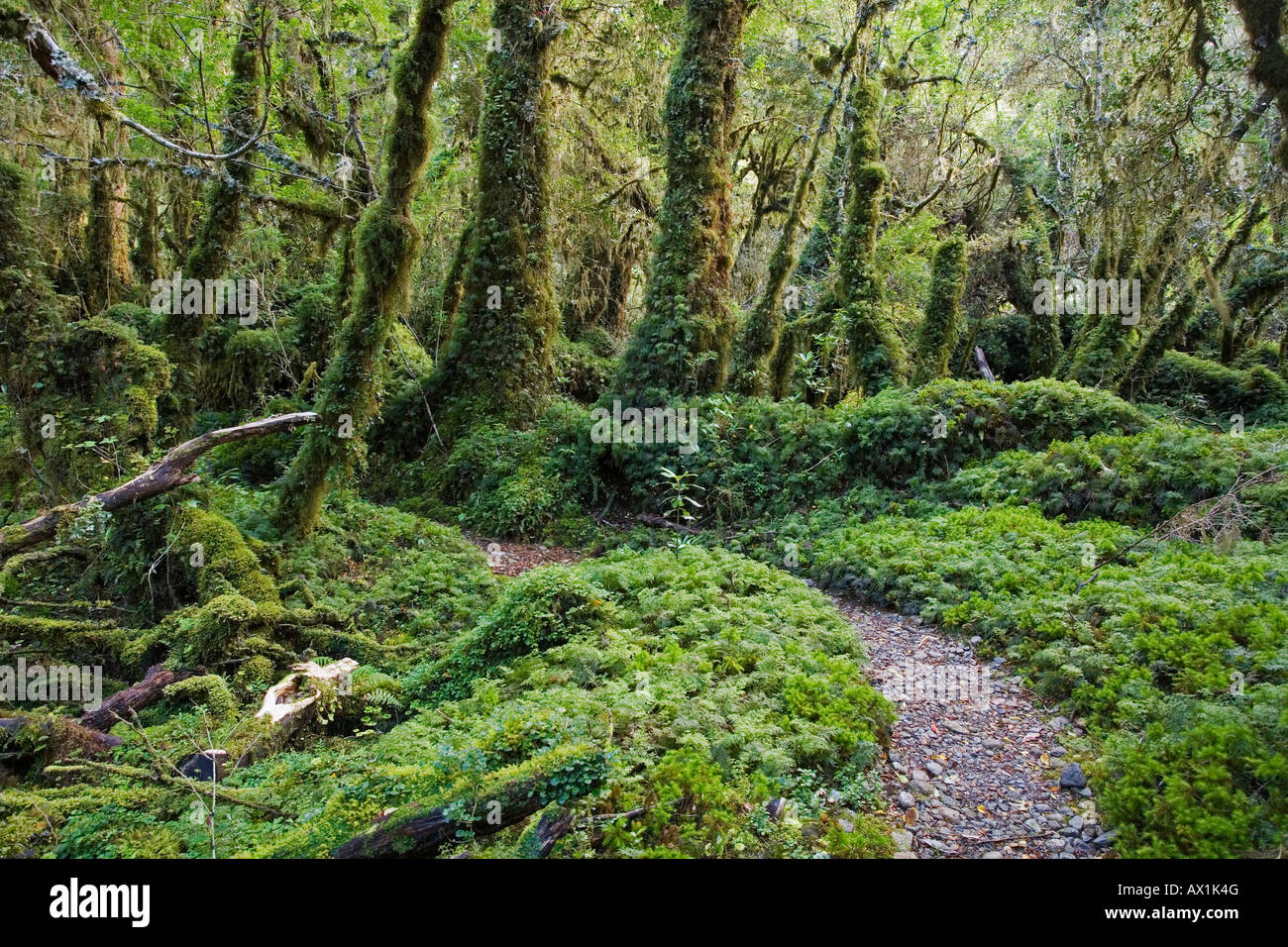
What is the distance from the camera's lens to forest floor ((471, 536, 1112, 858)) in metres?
4.05

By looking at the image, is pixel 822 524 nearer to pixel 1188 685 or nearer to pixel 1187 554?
pixel 1187 554

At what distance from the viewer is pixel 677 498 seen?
10461mm

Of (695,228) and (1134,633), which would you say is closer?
(1134,633)

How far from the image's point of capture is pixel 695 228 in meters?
12.4

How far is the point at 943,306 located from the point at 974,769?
40.5 feet

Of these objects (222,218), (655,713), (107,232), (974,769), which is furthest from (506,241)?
(974,769)

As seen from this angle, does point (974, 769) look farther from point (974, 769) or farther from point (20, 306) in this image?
point (20, 306)

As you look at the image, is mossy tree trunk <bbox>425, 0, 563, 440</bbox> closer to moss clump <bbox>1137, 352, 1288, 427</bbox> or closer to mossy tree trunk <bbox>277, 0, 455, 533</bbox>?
mossy tree trunk <bbox>277, 0, 455, 533</bbox>

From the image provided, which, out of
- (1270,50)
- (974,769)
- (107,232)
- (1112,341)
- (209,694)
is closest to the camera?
(974,769)

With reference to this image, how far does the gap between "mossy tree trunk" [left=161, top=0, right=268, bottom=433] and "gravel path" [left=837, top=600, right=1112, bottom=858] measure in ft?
38.7

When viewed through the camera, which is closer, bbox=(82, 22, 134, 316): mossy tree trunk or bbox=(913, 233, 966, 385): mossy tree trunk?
bbox=(82, 22, 134, 316): mossy tree trunk

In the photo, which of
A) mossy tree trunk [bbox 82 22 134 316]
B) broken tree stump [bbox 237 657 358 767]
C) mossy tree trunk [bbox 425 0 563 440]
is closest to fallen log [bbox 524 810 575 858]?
broken tree stump [bbox 237 657 358 767]

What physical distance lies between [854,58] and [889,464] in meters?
9.74
